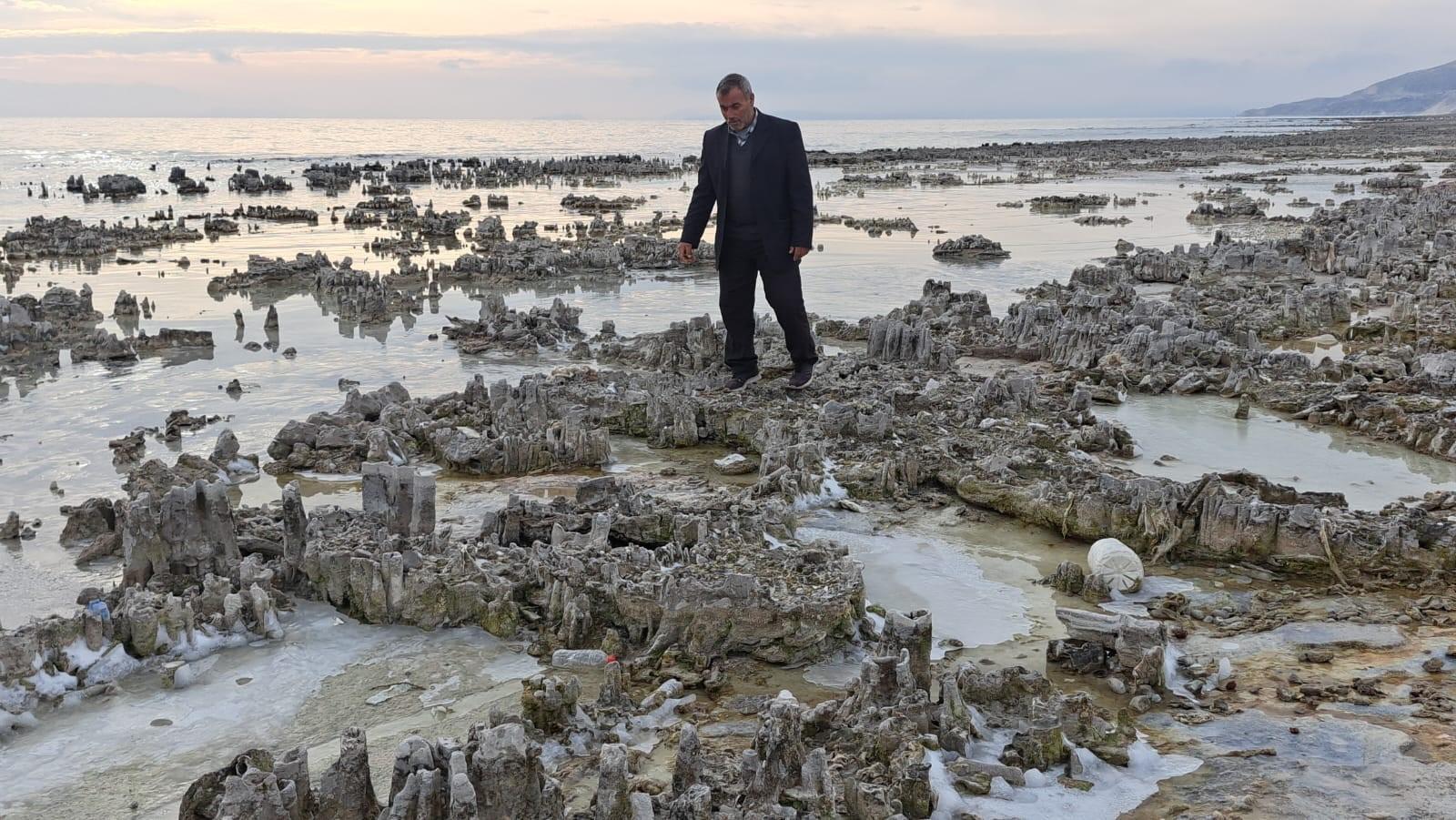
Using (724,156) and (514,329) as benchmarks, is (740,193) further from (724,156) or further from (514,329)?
(514,329)

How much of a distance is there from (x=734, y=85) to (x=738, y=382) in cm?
245

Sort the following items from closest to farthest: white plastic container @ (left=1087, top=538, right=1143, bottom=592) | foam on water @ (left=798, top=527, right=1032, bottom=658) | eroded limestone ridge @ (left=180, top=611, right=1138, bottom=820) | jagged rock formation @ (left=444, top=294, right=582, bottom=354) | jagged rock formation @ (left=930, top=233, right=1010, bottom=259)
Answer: eroded limestone ridge @ (left=180, top=611, right=1138, bottom=820) < foam on water @ (left=798, top=527, right=1032, bottom=658) < white plastic container @ (left=1087, top=538, right=1143, bottom=592) < jagged rock formation @ (left=444, top=294, right=582, bottom=354) < jagged rock formation @ (left=930, top=233, right=1010, bottom=259)

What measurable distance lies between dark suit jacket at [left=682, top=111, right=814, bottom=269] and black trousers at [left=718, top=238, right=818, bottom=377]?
107mm

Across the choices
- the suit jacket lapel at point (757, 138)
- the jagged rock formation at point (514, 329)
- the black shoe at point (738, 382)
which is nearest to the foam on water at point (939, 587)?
the black shoe at point (738, 382)

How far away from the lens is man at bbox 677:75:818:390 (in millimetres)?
7734

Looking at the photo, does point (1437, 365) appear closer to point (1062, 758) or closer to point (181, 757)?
point (1062, 758)

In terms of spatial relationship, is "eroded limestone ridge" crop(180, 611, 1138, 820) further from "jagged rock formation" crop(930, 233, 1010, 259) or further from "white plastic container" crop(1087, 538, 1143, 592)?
"jagged rock formation" crop(930, 233, 1010, 259)

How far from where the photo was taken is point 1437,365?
9070 mm

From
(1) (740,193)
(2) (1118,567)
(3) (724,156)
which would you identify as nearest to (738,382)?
(1) (740,193)

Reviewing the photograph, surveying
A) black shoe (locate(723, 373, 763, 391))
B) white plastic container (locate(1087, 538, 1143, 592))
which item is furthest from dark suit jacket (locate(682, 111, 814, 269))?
white plastic container (locate(1087, 538, 1143, 592))

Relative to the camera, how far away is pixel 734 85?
24.6ft

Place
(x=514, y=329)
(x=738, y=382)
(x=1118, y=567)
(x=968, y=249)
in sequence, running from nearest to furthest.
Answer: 1. (x=1118, y=567)
2. (x=738, y=382)
3. (x=514, y=329)
4. (x=968, y=249)

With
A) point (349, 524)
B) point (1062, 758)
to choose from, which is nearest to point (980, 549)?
point (1062, 758)

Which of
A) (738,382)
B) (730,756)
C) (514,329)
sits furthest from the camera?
(514,329)
